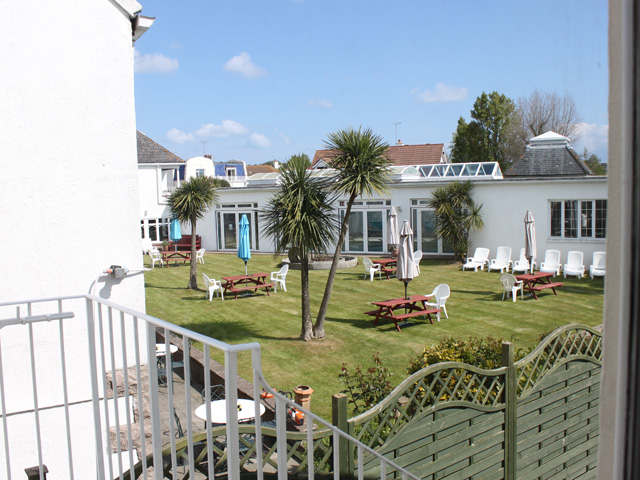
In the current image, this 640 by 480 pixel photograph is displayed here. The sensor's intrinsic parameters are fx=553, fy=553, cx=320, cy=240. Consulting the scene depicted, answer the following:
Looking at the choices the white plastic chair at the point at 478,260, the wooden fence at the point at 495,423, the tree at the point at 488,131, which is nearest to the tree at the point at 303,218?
the wooden fence at the point at 495,423

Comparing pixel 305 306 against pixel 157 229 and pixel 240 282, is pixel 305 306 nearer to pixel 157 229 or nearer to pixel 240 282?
pixel 240 282

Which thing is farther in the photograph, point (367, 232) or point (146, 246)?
point (146, 246)

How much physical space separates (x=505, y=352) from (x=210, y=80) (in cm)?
1334

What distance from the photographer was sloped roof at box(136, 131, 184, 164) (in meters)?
34.7

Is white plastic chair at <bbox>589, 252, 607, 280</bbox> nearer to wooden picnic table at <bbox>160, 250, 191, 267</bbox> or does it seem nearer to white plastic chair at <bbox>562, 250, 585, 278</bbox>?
white plastic chair at <bbox>562, 250, 585, 278</bbox>

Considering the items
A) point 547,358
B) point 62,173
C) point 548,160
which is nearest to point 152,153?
point 548,160

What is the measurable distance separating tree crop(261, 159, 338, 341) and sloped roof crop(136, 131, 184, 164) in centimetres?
2465

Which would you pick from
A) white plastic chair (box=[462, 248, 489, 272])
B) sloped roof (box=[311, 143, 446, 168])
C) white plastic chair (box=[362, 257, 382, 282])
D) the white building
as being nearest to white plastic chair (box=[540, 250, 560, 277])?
the white building

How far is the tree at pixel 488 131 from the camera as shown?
4269 cm

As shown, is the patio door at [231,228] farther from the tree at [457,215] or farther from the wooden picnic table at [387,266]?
the tree at [457,215]

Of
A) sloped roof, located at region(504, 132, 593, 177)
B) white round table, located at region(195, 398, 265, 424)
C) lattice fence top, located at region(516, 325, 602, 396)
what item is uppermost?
sloped roof, located at region(504, 132, 593, 177)

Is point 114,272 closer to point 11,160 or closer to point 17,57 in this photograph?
point 11,160

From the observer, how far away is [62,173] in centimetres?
555

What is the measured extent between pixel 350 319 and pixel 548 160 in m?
15.5
